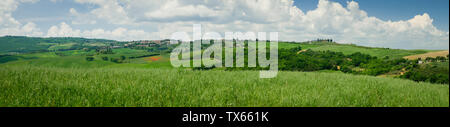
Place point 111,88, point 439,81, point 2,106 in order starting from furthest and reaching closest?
1. point 439,81
2. point 111,88
3. point 2,106

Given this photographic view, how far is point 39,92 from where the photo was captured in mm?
4656

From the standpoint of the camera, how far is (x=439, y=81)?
25.8 ft

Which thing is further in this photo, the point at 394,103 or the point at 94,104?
the point at 394,103
